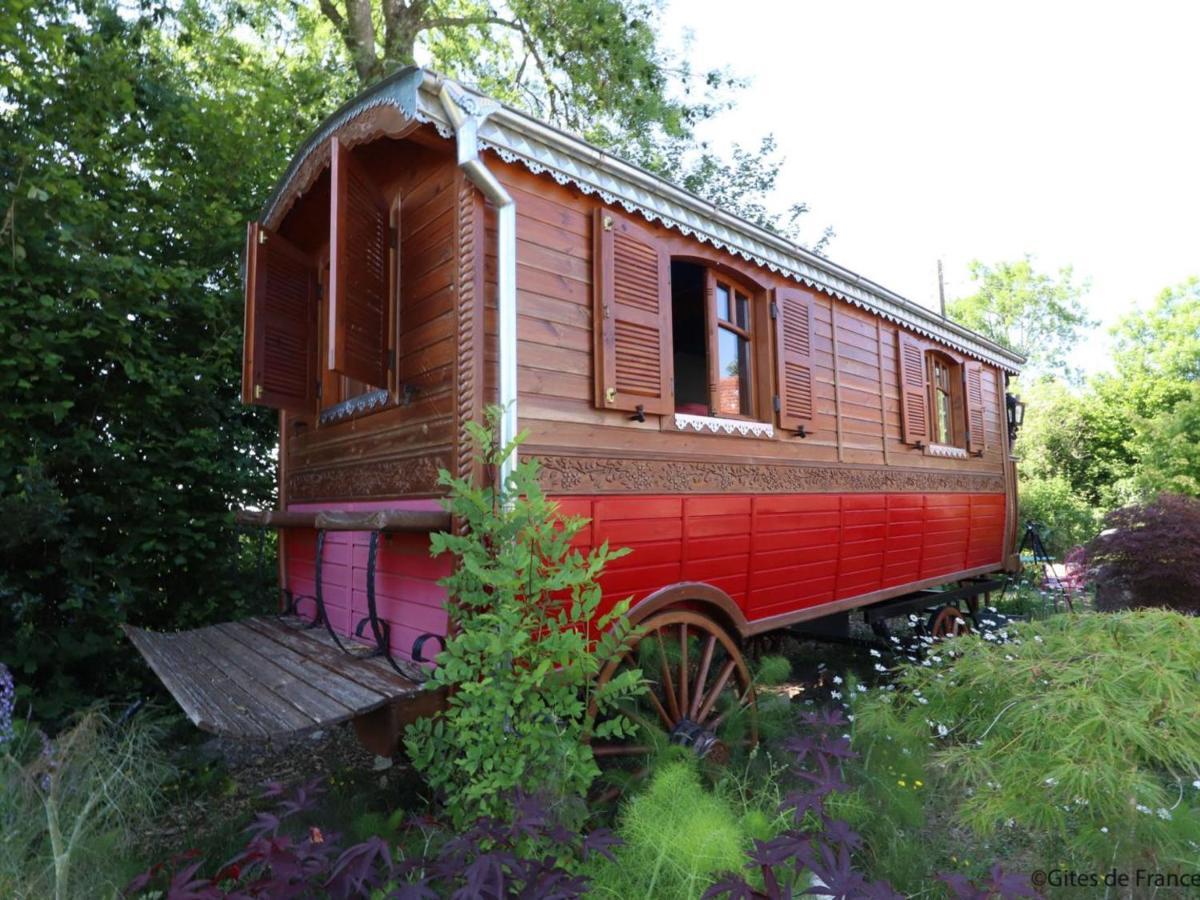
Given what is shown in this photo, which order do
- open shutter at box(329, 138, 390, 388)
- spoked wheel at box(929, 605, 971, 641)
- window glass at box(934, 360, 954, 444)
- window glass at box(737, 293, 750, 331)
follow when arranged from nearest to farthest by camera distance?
open shutter at box(329, 138, 390, 388) < window glass at box(737, 293, 750, 331) < spoked wheel at box(929, 605, 971, 641) < window glass at box(934, 360, 954, 444)

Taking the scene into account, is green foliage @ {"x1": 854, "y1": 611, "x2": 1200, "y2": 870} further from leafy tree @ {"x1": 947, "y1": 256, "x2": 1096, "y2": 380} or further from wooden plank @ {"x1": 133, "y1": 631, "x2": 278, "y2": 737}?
leafy tree @ {"x1": 947, "y1": 256, "x2": 1096, "y2": 380}

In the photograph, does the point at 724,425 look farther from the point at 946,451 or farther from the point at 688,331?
the point at 946,451

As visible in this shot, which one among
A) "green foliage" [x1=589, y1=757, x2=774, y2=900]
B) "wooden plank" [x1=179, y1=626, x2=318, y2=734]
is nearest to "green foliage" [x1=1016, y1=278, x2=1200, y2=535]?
"green foliage" [x1=589, y1=757, x2=774, y2=900]

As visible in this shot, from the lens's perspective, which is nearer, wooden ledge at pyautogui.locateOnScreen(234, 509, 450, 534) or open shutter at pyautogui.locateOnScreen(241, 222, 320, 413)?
wooden ledge at pyautogui.locateOnScreen(234, 509, 450, 534)

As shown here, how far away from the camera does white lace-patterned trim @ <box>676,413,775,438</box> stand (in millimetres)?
3825

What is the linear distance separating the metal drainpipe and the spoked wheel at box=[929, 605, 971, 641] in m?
5.31

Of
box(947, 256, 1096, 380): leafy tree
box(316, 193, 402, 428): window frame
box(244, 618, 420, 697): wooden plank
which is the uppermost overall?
box(947, 256, 1096, 380): leafy tree

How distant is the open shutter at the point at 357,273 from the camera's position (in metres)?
2.96

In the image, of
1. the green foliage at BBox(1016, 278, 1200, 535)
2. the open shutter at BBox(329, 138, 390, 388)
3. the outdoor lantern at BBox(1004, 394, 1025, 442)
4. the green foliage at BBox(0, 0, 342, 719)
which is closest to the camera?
the open shutter at BBox(329, 138, 390, 388)

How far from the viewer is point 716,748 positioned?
3.37 m

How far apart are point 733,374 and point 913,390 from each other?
2510 mm

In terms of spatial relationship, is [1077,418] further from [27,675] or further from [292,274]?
[27,675]

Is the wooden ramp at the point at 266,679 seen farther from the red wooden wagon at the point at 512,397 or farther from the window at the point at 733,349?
the window at the point at 733,349

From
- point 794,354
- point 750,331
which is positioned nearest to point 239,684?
point 750,331
